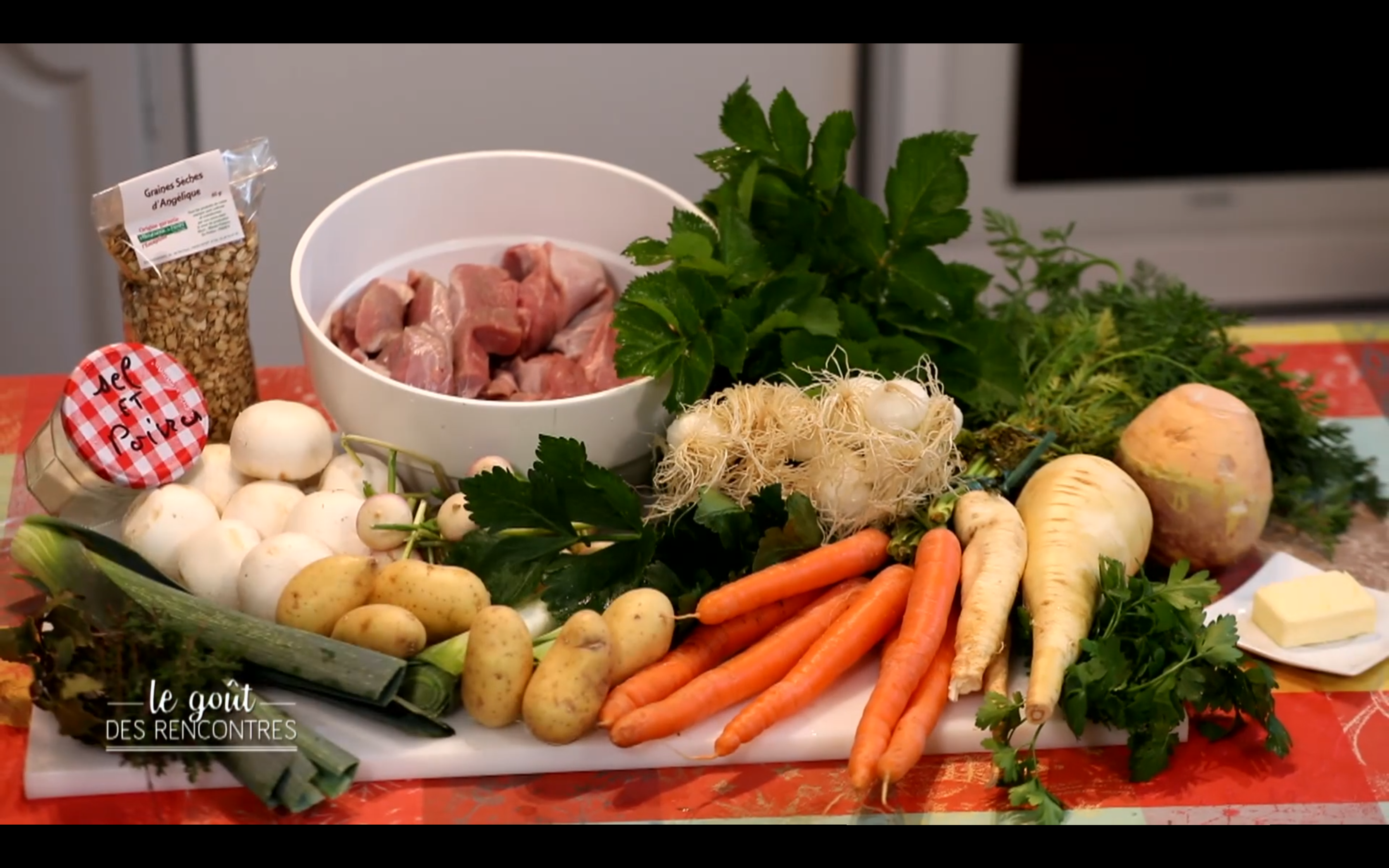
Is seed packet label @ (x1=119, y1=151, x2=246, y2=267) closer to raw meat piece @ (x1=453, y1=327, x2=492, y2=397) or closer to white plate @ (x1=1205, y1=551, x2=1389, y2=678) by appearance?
raw meat piece @ (x1=453, y1=327, x2=492, y2=397)

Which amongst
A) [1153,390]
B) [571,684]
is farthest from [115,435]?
[1153,390]

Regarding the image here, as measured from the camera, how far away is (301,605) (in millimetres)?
1475

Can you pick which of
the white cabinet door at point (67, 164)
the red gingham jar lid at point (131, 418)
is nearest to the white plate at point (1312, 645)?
the red gingham jar lid at point (131, 418)

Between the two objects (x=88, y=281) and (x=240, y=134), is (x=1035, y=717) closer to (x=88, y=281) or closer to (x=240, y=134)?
(x=240, y=134)

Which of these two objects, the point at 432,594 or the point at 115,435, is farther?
the point at 115,435

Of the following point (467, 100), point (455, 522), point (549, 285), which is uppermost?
point (467, 100)

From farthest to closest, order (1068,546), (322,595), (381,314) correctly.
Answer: (381,314)
(1068,546)
(322,595)

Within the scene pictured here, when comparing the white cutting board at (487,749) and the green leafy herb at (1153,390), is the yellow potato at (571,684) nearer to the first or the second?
the white cutting board at (487,749)

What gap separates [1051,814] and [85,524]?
1108 millimetres

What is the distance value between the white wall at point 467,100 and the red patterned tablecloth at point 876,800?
1.77 meters

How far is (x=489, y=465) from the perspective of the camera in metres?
1.62

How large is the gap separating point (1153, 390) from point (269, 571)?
3.66 ft

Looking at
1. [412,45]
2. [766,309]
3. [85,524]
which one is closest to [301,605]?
[85,524]

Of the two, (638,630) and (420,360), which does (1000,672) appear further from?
(420,360)
